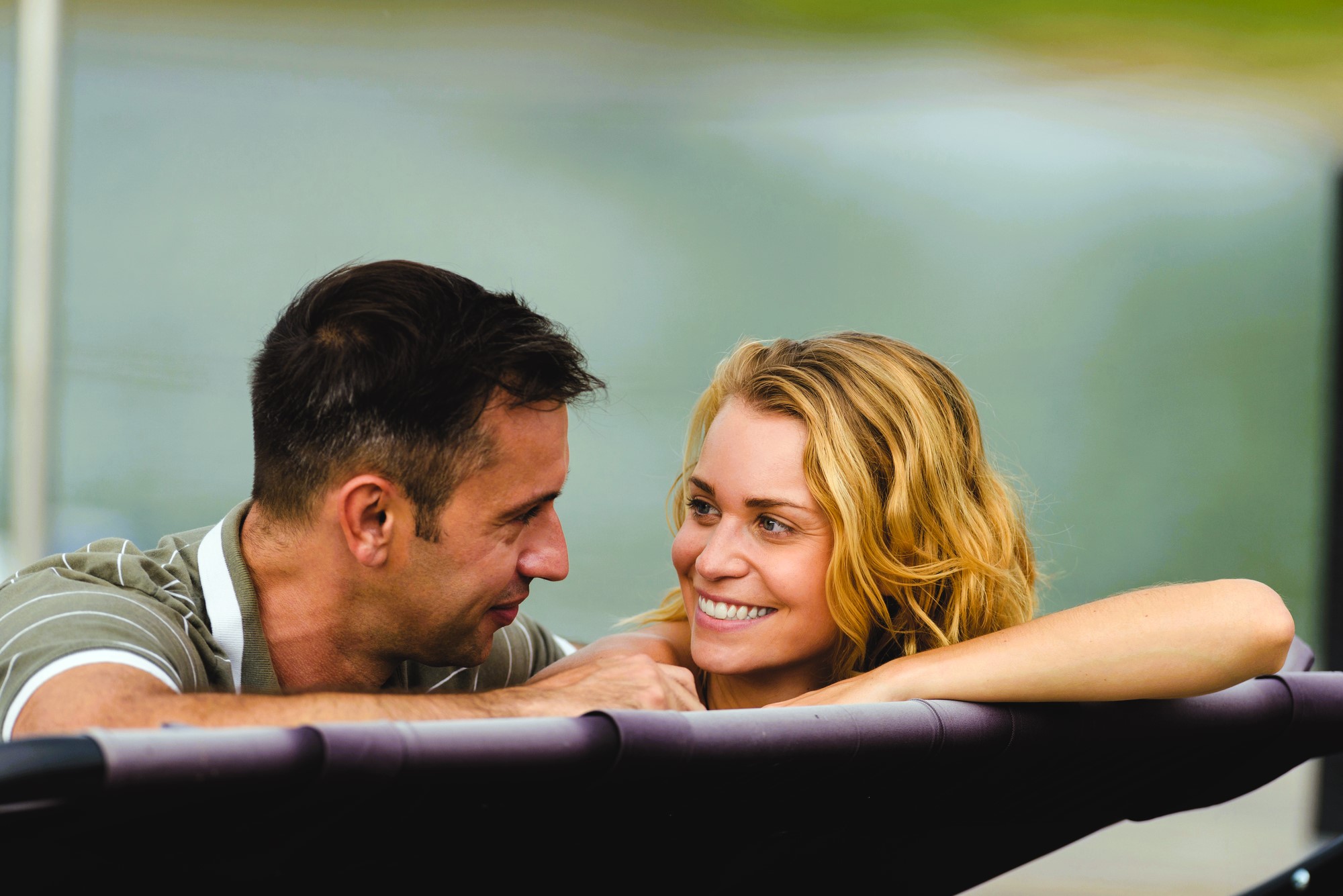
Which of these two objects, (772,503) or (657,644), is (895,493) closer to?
(772,503)

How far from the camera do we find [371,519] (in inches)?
75.0

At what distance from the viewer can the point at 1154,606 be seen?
1682 millimetres

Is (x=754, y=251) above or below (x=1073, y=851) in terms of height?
above

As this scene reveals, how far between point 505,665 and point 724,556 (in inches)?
23.7

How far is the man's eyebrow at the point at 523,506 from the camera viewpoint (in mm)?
1925

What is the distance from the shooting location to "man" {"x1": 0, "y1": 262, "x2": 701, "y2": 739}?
185 centimetres

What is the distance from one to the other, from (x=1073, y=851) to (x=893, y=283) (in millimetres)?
2819

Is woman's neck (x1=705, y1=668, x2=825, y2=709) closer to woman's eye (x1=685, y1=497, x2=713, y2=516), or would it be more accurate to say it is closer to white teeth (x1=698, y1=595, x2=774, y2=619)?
white teeth (x1=698, y1=595, x2=774, y2=619)

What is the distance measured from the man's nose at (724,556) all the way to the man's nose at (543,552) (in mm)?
218

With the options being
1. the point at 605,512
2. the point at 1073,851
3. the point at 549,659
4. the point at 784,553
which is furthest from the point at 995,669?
the point at 605,512

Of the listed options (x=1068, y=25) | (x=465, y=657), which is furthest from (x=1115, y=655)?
(x=1068, y=25)

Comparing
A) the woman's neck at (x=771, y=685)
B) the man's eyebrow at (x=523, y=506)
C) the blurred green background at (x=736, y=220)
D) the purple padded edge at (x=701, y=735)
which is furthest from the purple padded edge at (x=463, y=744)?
the blurred green background at (x=736, y=220)

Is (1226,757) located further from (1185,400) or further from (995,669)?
(1185,400)

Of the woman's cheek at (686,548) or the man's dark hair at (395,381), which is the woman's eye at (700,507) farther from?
the man's dark hair at (395,381)
